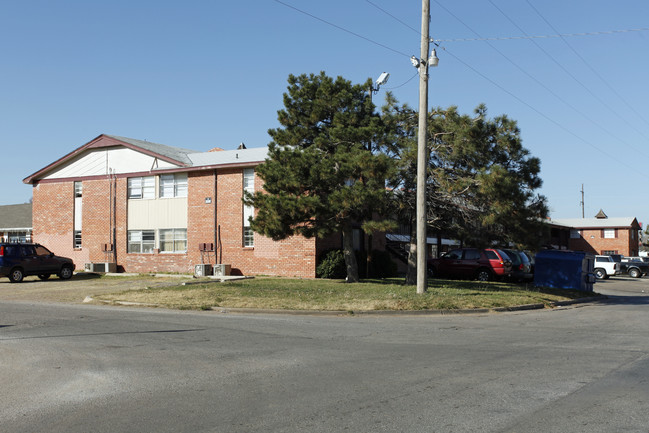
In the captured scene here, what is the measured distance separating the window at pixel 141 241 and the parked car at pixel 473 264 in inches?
553

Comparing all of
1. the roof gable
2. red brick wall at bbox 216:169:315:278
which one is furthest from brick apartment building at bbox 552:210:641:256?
the roof gable

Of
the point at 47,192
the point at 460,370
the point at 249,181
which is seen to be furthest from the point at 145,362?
the point at 47,192

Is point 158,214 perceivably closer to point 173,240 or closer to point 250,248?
point 173,240

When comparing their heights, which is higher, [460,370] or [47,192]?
[47,192]

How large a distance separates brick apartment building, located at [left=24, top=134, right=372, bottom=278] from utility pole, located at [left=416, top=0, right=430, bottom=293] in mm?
8938

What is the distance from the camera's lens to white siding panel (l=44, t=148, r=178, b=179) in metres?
30.9

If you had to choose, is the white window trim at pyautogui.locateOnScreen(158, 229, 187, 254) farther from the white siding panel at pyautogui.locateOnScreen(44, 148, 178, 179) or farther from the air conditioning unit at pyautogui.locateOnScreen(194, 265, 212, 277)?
the white siding panel at pyautogui.locateOnScreen(44, 148, 178, 179)

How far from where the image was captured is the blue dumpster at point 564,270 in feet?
71.8

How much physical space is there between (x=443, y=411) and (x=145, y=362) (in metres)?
4.57

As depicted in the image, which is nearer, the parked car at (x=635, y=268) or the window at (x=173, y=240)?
the window at (x=173, y=240)

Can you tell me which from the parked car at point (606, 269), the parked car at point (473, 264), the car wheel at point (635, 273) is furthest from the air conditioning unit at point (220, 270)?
the car wheel at point (635, 273)

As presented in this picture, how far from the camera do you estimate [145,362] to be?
8.48 meters

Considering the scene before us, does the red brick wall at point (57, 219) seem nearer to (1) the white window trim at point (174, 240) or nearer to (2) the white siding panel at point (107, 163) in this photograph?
(2) the white siding panel at point (107, 163)

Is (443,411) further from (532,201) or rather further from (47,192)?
(47,192)
